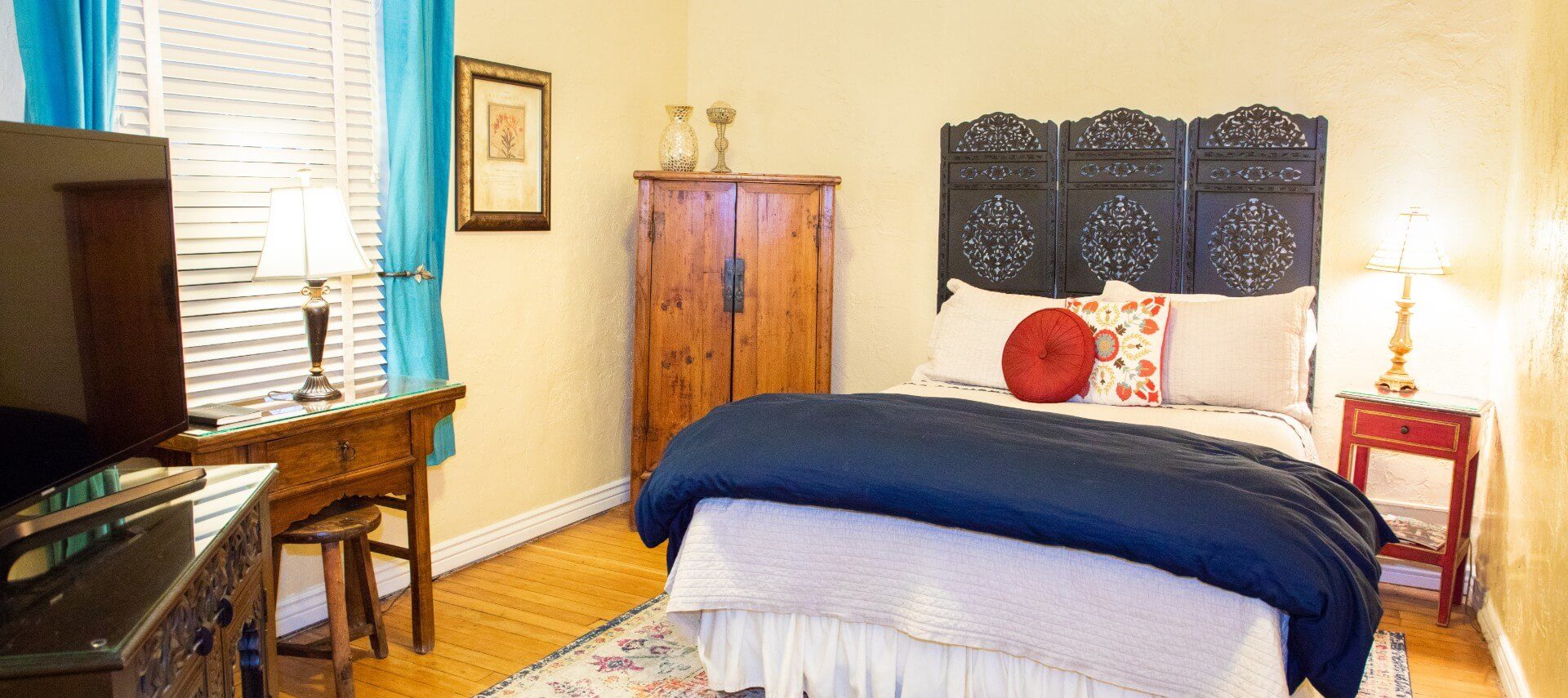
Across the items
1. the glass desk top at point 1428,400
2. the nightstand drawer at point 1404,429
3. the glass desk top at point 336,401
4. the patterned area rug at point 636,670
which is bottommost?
the patterned area rug at point 636,670

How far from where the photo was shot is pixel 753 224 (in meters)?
A: 4.45

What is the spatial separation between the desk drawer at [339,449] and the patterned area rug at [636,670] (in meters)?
0.71

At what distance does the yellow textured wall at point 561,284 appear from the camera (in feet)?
12.9

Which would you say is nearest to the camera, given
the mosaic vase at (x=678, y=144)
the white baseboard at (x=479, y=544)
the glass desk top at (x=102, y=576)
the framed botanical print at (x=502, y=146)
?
the glass desk top at (x=102, y=576)

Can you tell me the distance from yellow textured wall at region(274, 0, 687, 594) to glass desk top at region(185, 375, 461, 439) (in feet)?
2.21

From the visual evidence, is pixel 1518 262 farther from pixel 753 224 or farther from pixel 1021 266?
pixel 753 224

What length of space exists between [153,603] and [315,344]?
154 centimetres

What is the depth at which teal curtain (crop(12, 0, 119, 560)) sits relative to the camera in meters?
2.44

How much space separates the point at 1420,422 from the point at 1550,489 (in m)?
0.86

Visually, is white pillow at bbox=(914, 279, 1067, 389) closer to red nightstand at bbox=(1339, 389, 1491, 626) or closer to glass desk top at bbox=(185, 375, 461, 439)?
red nightstand at bbox=(1339, 389, 1491, 626)

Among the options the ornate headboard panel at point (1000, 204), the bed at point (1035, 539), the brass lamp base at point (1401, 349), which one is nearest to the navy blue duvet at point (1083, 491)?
the bed at point (1035, 539)

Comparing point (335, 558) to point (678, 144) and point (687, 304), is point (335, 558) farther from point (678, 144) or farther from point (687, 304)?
point (678, 144)

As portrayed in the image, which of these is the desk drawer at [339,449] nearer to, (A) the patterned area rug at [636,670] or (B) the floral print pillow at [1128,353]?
(A) the patterned area rug at [636,670]

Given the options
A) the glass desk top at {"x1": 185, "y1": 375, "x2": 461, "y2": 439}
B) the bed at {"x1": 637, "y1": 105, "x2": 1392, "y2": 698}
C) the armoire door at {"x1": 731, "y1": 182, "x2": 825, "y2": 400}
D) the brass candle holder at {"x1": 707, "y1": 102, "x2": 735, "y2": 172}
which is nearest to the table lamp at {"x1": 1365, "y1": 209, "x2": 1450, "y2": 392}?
the bed at {"x1": 637, "y1": 105, "x2": 1392, "y2": 698}
